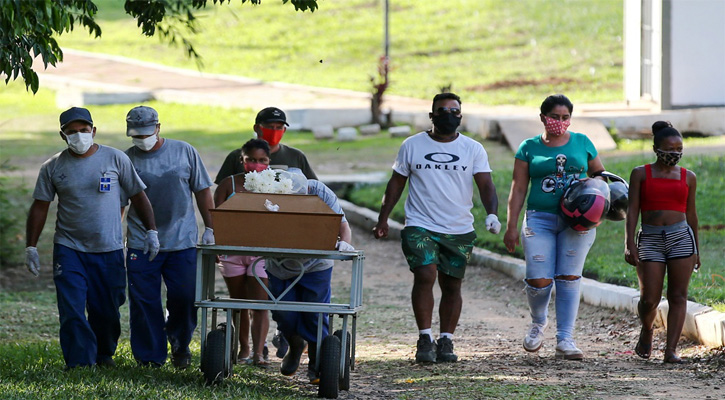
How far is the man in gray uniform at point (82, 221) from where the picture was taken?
22.6 feet

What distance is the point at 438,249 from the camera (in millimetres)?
7762

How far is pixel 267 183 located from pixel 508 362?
2.25 metres

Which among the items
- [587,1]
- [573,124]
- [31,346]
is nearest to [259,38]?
[587,1]

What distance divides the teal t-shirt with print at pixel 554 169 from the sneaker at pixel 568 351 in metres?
0.90

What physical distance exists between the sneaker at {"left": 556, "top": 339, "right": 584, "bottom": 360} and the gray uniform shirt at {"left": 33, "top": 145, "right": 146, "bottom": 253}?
3021mm

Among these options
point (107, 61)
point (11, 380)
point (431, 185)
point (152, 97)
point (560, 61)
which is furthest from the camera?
point (107, 61)

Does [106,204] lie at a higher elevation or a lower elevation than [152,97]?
lower

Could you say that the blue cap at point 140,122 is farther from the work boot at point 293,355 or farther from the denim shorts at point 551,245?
the denim shorts at point 551,245

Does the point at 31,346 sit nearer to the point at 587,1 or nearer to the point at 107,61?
the point at 107,61

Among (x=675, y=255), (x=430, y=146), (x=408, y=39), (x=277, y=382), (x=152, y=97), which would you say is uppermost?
(x=408, y=39)

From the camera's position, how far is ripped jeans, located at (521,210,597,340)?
7766 millimetres

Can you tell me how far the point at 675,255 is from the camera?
24.3 feet

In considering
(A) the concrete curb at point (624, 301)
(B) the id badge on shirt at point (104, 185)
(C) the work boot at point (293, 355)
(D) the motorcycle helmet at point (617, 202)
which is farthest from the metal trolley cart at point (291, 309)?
(A) the concrete curb at point (624, 301)

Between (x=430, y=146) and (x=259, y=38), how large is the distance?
3539 cm
